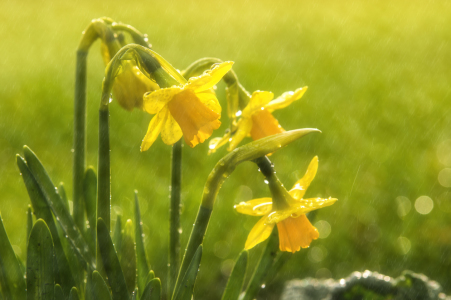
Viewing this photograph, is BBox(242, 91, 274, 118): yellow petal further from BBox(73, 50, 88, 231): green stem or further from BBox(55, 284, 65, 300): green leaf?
BBox(55, 284, 65, 300): green leaf

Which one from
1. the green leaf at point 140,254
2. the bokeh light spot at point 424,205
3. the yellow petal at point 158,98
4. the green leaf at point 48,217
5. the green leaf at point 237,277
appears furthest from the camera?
the bokeh light spot at point 424,205

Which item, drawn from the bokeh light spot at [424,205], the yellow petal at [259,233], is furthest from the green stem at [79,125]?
the bokeh light spot at [424,205]

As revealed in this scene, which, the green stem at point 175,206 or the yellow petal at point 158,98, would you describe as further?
the green stem at point 175,206

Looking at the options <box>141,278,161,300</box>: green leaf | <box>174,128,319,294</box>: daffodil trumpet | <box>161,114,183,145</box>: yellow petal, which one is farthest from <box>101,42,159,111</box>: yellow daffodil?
<box>141,278,161,300</box>: green leaf

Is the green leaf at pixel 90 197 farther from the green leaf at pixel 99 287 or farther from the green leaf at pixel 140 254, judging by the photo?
the green leaf at pixel 99 287

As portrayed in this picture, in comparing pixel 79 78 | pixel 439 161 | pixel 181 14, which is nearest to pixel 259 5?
pixel 181 14

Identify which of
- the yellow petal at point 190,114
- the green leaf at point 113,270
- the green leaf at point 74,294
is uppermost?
the yellow petal at point 190,114

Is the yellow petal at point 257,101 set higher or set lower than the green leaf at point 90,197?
higher
